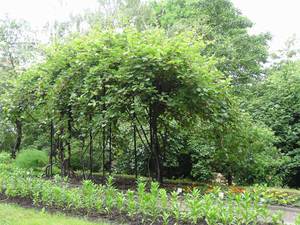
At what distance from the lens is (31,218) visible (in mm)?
4324

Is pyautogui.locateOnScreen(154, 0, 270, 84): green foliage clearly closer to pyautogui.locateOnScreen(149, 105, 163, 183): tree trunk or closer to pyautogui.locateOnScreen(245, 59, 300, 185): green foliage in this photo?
pyautogui.locateOnScreen(245, 59, 300, 185): green foliage

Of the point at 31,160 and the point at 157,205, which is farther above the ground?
the point at 31,160

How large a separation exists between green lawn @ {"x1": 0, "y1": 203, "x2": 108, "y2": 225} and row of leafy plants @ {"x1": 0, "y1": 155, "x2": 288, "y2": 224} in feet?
1.00

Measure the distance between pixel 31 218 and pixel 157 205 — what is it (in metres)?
1.67

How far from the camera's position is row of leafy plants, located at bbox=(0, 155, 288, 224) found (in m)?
3.75

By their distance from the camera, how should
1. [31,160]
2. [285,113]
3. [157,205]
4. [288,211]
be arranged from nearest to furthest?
[157,205], [288,211], [31,160], [285,113]

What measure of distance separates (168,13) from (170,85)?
15.6 metres

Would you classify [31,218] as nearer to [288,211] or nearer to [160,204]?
[160,204]

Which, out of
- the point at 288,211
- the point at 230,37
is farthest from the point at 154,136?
the point at 230,37

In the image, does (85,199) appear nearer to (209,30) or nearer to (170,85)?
(170,85)

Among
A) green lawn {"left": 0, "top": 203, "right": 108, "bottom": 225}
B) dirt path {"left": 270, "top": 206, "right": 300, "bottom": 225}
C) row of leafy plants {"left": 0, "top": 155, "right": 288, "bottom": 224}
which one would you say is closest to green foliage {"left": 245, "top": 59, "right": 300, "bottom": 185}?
dirt path {"left": 270, "top": 206, "right": 300, "bottom": 225}

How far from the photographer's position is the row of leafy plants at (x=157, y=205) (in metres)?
3.75

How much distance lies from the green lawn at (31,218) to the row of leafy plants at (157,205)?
1.00 ft

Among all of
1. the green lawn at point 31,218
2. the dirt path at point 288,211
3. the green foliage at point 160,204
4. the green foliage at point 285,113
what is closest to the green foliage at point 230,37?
the green foliage at point 285,113
